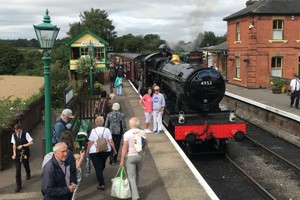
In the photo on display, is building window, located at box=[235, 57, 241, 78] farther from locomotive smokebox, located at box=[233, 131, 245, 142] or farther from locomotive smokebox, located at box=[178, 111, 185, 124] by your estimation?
locomotive smokebox, located at box=[178, 111, 185, 124]

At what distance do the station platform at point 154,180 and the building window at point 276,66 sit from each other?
1768cm

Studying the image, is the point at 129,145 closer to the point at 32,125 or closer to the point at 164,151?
the point at 164,151

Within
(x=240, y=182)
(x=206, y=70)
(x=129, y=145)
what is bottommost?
(x=240, y=182)

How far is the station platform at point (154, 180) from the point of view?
21.6 feet

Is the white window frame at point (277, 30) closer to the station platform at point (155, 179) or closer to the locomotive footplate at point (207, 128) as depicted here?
the locomotive footplate at point (207, 128)

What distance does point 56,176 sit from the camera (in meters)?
4.22

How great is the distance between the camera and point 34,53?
278 ft

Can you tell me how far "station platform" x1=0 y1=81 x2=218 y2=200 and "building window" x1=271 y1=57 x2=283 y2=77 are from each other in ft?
58.0

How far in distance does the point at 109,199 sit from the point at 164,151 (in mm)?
3160

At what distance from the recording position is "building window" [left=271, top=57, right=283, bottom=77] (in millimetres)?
25281

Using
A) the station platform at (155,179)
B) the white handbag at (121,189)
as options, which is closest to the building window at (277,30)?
the station platform at (155,179)

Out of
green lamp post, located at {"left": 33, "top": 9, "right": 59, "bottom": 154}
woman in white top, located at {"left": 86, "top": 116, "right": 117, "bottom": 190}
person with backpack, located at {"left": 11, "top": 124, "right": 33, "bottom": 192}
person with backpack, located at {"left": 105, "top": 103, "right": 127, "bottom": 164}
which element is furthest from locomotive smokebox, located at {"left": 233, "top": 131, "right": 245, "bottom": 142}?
person with backpack, located at {"left": 11, "top": 124, "right": 33, "bottom": 192}

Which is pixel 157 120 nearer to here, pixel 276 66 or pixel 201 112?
pixel 201 112

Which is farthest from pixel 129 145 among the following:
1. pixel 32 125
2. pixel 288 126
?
pixel 288 126
